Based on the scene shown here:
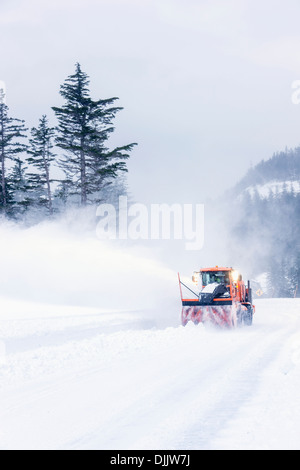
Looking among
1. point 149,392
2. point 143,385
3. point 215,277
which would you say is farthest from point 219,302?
point 149,392

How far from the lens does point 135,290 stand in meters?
28.8

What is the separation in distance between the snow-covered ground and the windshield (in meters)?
2.45

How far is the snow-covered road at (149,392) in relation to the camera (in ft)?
18.0

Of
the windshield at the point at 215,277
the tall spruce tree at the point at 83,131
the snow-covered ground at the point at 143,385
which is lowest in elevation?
the snow-covered ground at the point at 143,385

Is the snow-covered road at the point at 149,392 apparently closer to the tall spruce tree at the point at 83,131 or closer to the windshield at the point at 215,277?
the windshield at the point at 215,277

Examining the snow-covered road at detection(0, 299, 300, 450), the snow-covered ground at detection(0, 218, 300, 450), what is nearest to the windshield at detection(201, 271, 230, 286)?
the snow-covered ground at detection(0, 218, 300, 450)

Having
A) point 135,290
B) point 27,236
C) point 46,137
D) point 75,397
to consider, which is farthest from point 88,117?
point 75,397

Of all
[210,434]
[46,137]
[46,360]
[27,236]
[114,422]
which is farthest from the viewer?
[46,137]

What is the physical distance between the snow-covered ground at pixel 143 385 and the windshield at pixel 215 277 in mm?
2451

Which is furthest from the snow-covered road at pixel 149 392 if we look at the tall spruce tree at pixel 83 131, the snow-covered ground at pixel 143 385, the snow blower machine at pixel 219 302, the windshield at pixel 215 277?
the tall spruce tree at pixel 83 131

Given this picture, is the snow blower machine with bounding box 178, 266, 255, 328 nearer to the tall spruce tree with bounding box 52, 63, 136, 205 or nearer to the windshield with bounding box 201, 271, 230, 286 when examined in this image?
the windshield with bounding box 201, 271, 230, 286

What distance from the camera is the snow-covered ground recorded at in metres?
5.53

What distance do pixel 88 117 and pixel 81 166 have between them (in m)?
4.04
